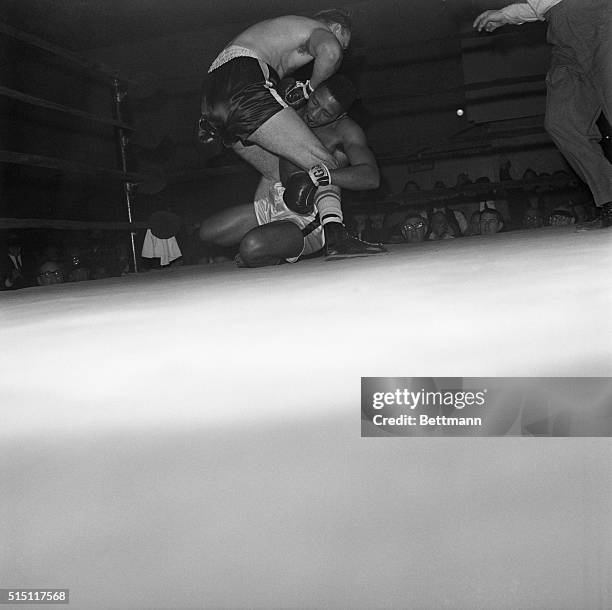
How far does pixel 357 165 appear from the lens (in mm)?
1810

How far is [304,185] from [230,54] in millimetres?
360

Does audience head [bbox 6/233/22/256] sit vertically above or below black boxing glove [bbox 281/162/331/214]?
below

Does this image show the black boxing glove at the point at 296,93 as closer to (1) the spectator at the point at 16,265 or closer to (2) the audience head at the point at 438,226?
(2) the audience head at the point at 438,226

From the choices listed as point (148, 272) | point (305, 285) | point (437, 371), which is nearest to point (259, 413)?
point (437, 371)

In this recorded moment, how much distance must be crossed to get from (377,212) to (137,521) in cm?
130

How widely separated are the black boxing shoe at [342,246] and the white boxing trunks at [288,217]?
0.23 feet

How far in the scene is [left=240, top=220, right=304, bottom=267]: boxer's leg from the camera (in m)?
1.71

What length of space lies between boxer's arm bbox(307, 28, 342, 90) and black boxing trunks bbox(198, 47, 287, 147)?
0.35 ft

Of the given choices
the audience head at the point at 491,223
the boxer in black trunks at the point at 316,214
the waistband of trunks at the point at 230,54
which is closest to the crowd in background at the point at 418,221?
the audience head at the point at 491,223

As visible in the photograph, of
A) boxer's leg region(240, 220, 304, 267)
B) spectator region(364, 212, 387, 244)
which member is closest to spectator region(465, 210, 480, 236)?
spectator region(364, 212, 387, 244)

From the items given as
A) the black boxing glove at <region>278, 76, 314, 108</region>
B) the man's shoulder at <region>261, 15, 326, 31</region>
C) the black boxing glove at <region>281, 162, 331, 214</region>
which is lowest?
the black boxing glove at <region>281, 162, 331, 214</region>

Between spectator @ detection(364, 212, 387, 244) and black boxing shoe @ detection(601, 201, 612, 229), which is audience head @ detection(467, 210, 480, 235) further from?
black boxing shoe @ detection(601, 201, 612, 229)

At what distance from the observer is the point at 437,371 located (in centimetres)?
84

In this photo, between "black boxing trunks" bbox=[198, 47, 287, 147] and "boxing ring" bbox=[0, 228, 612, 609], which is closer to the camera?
"boxing ring" bbox=[0, 228, 612, 609]
